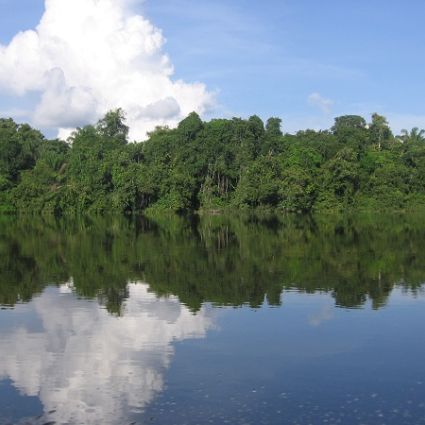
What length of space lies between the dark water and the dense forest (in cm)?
5045

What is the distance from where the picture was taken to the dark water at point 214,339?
10766mm

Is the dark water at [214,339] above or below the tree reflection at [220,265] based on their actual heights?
below

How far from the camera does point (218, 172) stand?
286ft

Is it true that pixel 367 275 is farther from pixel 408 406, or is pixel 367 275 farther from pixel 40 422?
pixel 40 422

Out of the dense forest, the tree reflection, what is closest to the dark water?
the tree reflection

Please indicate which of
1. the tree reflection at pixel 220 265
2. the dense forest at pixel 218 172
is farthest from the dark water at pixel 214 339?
the dense forest at pixel 218 172

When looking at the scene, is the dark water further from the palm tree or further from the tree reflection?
the palm tree

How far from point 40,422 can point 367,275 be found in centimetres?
1709

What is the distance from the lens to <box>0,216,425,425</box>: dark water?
1077 centimetres

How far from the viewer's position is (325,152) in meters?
87.5

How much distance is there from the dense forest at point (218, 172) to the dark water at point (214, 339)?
50449 mm

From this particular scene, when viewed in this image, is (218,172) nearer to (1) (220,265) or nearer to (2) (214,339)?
(1) (220,265)

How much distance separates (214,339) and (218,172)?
238ft

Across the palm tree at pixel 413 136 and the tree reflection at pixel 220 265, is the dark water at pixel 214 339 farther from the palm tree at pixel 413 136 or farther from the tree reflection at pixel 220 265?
the palm tree at pixel 413 136
